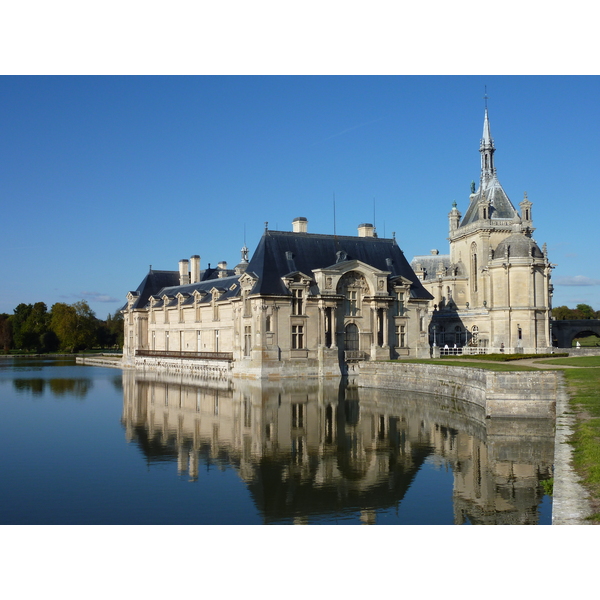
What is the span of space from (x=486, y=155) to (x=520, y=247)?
855 inches

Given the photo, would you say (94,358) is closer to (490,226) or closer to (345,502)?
(490,226)

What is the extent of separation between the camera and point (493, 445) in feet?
71.4

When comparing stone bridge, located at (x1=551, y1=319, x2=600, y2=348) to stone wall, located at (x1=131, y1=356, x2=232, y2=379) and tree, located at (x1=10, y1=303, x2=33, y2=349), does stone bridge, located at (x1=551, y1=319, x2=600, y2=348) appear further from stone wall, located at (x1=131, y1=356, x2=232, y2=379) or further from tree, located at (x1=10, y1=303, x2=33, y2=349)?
tree, located at (x1=10, y1=303, x2=33, y2=349)

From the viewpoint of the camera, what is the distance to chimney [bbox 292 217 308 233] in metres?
54.8

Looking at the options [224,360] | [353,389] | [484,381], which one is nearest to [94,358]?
[224,360]

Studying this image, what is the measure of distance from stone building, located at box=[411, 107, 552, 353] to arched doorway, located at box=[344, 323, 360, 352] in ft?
39.0

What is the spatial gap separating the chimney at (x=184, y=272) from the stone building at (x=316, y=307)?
21.5 meters

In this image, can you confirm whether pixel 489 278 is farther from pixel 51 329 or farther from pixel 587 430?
pixel 51 329

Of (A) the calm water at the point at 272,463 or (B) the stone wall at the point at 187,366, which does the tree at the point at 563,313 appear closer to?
(B) the stone wall at the point at 187,366

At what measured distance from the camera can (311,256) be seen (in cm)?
5109

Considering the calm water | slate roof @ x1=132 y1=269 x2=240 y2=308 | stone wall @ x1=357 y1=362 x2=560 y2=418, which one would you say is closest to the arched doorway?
stone wall @ x1=357 y1=362 x2=560 y2=418

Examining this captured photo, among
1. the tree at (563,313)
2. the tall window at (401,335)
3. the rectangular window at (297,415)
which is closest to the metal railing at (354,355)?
the tall window at (401,335)

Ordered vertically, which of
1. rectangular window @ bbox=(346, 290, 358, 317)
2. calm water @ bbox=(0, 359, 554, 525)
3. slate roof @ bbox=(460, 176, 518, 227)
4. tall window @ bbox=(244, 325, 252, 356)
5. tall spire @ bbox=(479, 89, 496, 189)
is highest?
tall spire @ bbox=(479, 89, 496, 189)

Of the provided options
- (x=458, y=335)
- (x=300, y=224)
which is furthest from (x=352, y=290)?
(x=458, y=335)
